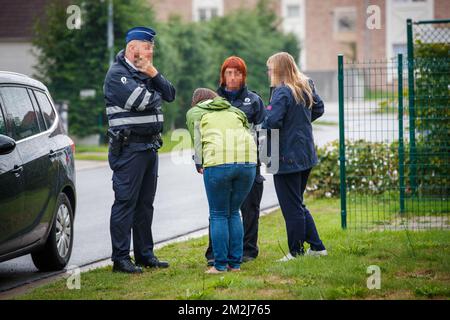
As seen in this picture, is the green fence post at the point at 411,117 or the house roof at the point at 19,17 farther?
the house roof at the point at 19,17

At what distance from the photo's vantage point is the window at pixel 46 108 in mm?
9219

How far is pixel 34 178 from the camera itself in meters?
8.18

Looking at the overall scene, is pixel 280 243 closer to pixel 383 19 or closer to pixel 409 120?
pixel 409 120

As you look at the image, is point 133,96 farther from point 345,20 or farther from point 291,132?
point 345,20

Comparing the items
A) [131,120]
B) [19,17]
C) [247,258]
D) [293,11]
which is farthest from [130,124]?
[293,11]

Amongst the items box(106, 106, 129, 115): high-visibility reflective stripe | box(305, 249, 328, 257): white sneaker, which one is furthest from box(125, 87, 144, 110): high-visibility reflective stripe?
box(305, 249, 328, 257): white sneaker

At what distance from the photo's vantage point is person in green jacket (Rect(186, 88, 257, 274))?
7.72 m

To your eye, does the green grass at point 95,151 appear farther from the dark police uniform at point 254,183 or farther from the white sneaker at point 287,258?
the white sneaker at point 287,258

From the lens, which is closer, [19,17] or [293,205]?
[293,205]

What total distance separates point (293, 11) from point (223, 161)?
64.5m

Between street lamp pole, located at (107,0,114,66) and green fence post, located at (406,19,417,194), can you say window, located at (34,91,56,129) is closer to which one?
green fence post, located at (406,19,417,194)

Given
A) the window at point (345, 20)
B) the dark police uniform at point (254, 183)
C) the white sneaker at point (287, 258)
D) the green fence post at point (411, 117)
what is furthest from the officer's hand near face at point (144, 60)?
the window at point (345, 20)

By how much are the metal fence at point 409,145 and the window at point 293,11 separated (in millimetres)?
58234

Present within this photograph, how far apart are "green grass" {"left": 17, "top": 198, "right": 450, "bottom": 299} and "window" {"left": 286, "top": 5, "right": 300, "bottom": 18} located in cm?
6197
